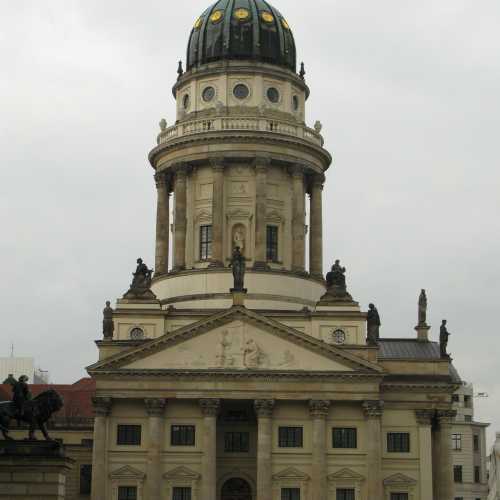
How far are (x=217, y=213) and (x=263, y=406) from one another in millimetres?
16681

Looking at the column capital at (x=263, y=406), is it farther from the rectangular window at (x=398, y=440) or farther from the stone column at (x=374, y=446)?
the rectangular window at (x=398, y=440)

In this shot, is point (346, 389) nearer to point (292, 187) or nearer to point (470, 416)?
point (292, 187)

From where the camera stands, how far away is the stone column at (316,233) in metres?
96.5

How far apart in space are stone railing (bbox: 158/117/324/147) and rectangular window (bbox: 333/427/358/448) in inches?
924

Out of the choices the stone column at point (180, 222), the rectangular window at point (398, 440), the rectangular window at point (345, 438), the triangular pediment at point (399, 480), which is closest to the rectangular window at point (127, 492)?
the rectangular window at point (345, 438)

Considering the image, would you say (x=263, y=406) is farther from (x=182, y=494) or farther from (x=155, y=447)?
(x=182, y=494)

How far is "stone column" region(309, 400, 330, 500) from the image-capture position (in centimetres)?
8281

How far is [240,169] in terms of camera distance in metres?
95.8

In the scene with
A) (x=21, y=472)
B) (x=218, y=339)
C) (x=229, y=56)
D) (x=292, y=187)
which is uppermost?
(x=229, y=56)

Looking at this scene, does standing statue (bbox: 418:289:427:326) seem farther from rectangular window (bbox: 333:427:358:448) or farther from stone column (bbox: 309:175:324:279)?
rectangular window (bbox: 333:427:358:448)


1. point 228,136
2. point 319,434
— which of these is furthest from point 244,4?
point 319,434

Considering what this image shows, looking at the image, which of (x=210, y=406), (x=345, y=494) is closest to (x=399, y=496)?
(x=345, y=494)

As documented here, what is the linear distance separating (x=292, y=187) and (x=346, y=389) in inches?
736

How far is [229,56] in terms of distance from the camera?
9788cm
